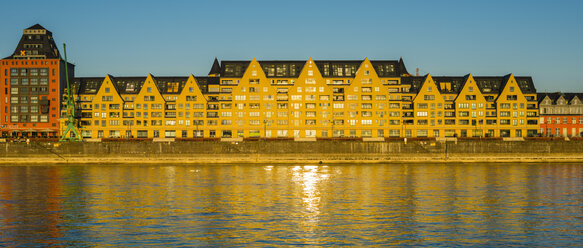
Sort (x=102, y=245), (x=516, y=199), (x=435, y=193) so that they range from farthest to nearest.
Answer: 1. (x=435, y=193)
2. (x=516, y=199)
3. (x=102, y=245)

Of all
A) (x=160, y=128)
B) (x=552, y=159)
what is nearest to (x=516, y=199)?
(x=552, y=159)

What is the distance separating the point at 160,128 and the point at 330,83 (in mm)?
48818

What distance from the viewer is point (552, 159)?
115 metres

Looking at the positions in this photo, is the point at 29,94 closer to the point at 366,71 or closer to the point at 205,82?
the point at 205,82

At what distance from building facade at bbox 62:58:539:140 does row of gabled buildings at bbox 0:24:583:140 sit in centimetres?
27

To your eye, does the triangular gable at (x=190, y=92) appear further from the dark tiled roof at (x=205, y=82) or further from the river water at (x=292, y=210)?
the river water at (x=292, y=210)

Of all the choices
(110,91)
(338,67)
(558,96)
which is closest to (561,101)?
(558,96)

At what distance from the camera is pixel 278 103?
147375mm

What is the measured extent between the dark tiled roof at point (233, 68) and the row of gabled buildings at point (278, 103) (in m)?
0.29

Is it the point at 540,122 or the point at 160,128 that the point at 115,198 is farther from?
the point at 540,122

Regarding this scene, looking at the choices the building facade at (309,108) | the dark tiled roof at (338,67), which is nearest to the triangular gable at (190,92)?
the building facade at (309,108)

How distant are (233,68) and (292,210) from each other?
4187 inches

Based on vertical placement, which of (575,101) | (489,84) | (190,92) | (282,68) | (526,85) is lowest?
(575,101)

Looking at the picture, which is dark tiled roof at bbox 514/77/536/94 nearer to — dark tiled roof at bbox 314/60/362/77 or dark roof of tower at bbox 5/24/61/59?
dark tiled roof at bbox 314/60/362/77
